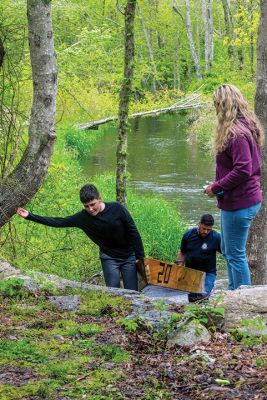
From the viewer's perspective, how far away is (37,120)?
5.95 m

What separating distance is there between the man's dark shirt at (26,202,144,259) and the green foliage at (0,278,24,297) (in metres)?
0.82

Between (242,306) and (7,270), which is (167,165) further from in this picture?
(242,306)

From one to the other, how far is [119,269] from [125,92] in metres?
4.55

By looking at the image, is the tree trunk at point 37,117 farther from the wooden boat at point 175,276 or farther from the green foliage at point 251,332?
the green foliage at point 251,332

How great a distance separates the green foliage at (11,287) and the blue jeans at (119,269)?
4.36 ft

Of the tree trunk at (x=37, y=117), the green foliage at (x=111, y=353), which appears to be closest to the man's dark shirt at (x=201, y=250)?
the tree trunk at (x=37, y=117)

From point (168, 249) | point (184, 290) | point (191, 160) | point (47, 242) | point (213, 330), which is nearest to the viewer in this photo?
point (213, 330)

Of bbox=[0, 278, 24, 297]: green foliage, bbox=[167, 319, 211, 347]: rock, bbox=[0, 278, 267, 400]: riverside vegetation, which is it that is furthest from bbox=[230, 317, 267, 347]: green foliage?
bbox=[0, 278, 24, 297]: green foliage

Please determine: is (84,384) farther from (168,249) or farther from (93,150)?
(93,150)

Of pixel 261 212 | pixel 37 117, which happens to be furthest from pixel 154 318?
pixel 261 212

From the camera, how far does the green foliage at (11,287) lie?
613cm

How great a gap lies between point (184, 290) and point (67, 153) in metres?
18.3

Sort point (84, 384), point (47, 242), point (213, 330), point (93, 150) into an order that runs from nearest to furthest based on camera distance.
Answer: point (84, 384) < point (213, 330) < point (47, 242) < point (93, 150)

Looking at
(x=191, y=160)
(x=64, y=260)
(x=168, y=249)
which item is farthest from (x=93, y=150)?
(x=64, y=260)
